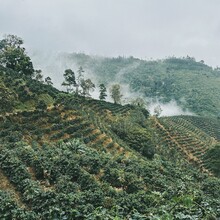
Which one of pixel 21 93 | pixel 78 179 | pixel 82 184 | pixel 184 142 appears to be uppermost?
pixel 184 142

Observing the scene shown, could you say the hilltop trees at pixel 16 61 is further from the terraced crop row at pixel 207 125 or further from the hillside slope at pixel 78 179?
the terraced crop row at pixel 207 125

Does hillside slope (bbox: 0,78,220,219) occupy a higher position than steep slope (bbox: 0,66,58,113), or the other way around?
steep slope (bbox: 0,66,58,113)

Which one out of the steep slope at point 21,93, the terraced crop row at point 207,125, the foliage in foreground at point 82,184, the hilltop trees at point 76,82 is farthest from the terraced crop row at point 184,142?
the foliage in foreground at point 82,184

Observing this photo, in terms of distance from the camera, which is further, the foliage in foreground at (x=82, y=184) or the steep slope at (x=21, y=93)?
the steep slope at (x=21, y=93)

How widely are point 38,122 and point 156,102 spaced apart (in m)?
141

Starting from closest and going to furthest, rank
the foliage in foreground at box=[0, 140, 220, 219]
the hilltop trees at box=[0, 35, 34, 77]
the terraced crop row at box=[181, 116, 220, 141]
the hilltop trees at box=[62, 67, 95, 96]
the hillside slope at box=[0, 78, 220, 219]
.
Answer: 1. the hillside slope at box=[0, 78, 220, 219]
2. the foliage in foreground at box=[0, 140, 220, 219]
3. the hilltop trees at box=[0, 35, 34, 77]
4. the hilltop trees at box=[62, 67, 95, 96]
5. the terraced crop row at box=[181, 116, 220, 141]

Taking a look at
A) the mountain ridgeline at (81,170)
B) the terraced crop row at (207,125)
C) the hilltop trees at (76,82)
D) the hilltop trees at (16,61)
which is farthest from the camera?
the terraced crop row at (207,125)

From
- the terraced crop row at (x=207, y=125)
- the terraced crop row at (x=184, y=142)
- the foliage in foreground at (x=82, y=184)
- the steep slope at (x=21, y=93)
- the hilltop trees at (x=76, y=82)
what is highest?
the terraced crop row at (x=207, y=125)

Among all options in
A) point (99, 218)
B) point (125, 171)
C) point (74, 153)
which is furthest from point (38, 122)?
point (99, 218)

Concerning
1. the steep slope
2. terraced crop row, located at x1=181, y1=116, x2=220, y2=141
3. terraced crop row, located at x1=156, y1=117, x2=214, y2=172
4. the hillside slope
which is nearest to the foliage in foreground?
the hillside slope

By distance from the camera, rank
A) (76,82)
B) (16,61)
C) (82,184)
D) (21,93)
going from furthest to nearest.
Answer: (76,82) < (16,61) < (21,93) < (82,184)

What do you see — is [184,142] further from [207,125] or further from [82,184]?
[82,184]

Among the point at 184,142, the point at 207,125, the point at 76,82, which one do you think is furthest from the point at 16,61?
the point at 207,125

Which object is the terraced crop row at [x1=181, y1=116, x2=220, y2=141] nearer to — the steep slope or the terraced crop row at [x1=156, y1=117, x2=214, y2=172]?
the terraced crop row at [x1=156, y1=117, x2=214, y2=172]
